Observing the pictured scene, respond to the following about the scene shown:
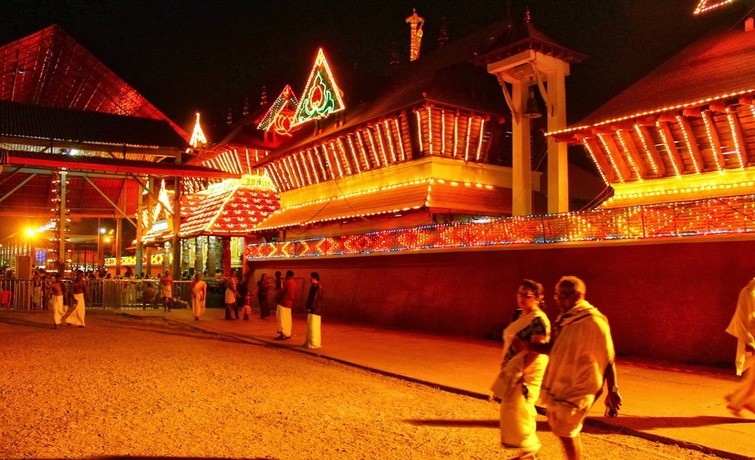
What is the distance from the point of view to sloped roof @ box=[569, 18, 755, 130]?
1447cm

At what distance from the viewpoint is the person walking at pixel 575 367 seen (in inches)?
192

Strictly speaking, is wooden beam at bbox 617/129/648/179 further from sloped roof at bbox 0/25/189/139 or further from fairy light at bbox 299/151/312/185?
sloped roof at bbox 0/25/189/139

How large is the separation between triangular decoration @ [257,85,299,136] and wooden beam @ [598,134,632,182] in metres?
16.9

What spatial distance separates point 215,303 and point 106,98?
54.8ft

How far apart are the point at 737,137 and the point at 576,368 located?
12.8 meters

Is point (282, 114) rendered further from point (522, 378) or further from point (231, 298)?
point (522, 378)

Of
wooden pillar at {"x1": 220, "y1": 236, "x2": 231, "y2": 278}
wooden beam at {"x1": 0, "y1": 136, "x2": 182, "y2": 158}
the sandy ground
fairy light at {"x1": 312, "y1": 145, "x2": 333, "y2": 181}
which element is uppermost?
wooden beam at {"x1": 0, "y1": 136, "x2": 182, "y2": 158}

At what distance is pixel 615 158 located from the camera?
58.4ft

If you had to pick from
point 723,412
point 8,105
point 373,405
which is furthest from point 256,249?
point 723,412

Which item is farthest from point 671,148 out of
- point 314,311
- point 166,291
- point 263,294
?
point 166,291

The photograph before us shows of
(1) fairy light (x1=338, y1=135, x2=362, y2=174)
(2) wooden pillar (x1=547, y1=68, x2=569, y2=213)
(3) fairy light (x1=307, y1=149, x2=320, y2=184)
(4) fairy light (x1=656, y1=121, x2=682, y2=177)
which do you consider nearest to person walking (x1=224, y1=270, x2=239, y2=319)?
(1) fairy light (x1=338, y1=135, x2=362, y2=174)

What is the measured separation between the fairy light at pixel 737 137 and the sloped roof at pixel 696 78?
2.78 feet

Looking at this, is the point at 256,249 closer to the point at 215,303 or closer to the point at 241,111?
Result: the point at 215,303

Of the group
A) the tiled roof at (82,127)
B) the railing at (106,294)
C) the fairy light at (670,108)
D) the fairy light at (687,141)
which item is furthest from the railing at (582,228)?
the tiled roof at (82,127)
